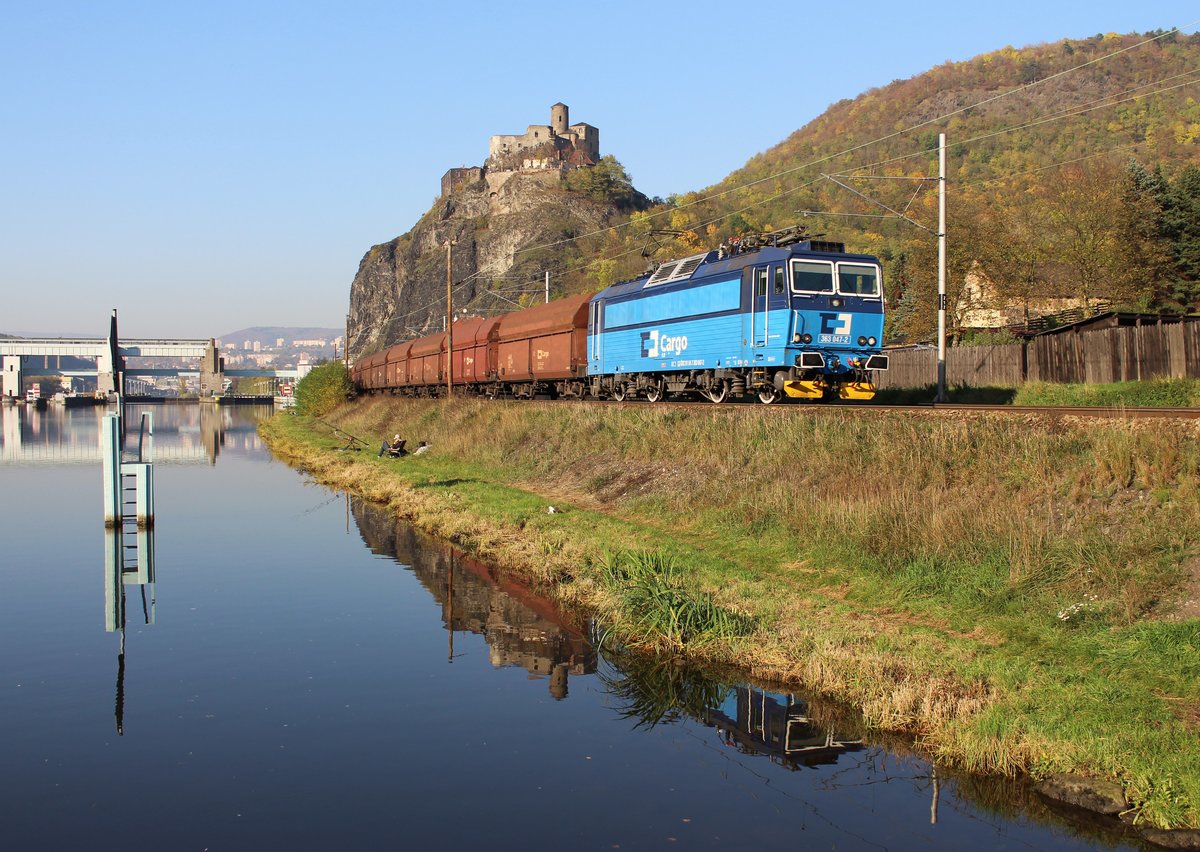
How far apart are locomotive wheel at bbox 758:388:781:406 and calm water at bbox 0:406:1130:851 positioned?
10510mm

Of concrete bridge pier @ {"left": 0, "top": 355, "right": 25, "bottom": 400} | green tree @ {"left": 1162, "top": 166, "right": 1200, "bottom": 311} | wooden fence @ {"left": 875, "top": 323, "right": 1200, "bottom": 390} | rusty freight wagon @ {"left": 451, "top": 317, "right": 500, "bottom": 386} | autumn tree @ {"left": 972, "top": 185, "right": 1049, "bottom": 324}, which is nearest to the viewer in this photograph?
wooden fence @ {"left": 875, "top": 323, "right": 1200, "bottom": 390}

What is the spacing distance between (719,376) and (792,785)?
20.0m

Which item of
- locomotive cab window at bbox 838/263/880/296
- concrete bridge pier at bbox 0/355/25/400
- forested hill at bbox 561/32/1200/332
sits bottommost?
locomotive cab window at bbox 838/263/880/296

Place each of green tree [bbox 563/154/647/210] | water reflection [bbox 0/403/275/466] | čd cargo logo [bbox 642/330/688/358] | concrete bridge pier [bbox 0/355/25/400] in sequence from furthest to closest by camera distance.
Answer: concrete bridge pier [bbox 0/355/25/400]
green tree [bbox 563/154/647/210]
water reflection [bbox 0/403/275/466]
čd cargo logo [bbox 642/330/688/358]

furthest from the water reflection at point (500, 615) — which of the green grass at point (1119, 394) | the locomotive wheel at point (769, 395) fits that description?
the green grass at point (1119, 394)

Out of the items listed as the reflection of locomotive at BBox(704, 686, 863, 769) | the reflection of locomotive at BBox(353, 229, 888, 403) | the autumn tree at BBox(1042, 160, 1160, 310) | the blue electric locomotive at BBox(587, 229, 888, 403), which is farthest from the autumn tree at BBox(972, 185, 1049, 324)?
the reflection of locomotive at BBox(704, 686, 863, 769)

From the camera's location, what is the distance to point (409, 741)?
37.4 feet

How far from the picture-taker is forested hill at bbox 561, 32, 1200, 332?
5944 centimetres

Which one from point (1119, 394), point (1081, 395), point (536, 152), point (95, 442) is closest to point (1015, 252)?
point (1081, 395)

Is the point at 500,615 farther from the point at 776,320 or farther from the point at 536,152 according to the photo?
the point at 536,152

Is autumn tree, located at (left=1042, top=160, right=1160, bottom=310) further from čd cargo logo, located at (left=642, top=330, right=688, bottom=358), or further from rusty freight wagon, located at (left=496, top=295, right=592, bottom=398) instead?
čd cargo logo, located at (left=642, top=330, right=688, bottom=358)

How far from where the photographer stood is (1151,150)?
104 metres

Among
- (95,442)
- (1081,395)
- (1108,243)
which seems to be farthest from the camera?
(95,442)

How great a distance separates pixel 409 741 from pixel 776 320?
17480 millimetres
